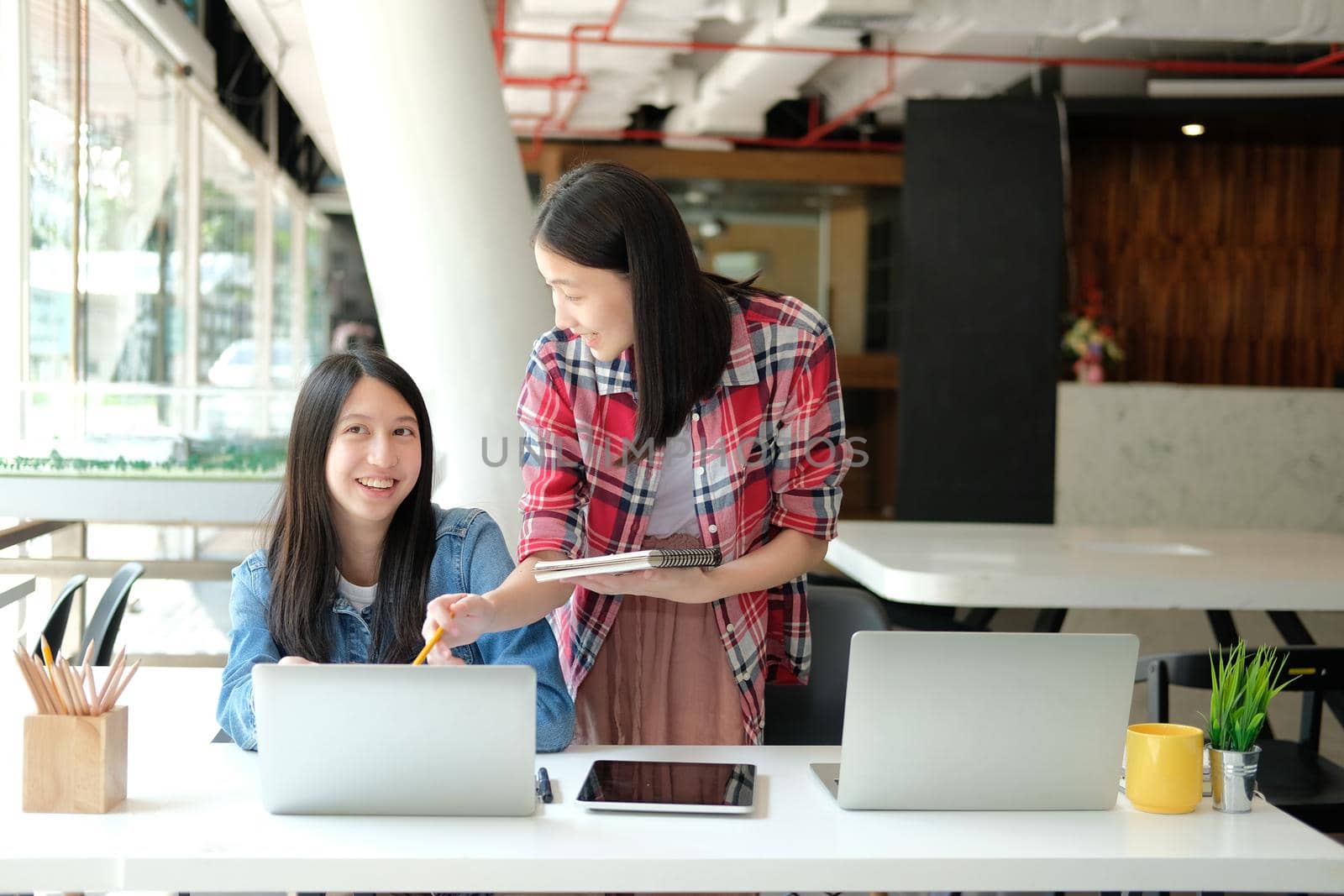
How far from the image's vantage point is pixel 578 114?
33.1ft

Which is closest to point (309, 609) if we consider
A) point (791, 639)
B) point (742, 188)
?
point (791, 639)

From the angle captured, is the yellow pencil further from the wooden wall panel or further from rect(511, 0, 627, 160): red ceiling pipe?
the wooden wall panel

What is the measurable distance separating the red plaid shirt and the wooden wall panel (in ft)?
23.8

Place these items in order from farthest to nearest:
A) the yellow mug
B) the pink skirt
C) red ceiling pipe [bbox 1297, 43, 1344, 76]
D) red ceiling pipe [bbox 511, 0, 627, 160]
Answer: red ceiling pipe [bbox 1297, 43, 1344, 76]
red ceiling pipe [bbox 511, 0, 627, 160]
the pink skirt
the yellow mug

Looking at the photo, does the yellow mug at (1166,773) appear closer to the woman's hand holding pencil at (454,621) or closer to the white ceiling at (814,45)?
the woman's hand holding pencil at (454,621)

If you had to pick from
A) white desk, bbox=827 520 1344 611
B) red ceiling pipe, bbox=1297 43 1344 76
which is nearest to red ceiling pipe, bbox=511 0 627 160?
red ceiling pipe, bbox=1297 43 1344 76

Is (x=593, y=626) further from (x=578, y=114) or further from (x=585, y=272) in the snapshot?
(x=578, y=114)

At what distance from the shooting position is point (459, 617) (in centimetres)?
162

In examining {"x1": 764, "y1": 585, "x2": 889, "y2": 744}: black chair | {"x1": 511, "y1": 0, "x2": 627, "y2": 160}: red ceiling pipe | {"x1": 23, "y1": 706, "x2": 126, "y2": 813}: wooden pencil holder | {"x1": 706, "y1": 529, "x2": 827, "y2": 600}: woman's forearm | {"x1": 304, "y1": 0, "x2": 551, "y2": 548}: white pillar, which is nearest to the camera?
{"x1": 23, "y1": 706, "x2": 126, "y2": 813}: wooden pencil holder

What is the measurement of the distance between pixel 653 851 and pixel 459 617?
44cm

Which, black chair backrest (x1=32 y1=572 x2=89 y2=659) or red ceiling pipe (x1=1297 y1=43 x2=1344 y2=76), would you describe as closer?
black chair backrest (x1=32 y1=572 x2=89 y2=659)

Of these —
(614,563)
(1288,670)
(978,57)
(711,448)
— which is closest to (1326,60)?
(978,57)

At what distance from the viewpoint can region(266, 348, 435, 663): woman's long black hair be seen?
1841 millimetres

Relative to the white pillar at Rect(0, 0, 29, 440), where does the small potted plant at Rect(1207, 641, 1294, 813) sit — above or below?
below
